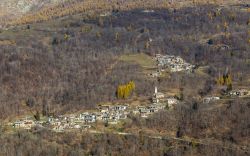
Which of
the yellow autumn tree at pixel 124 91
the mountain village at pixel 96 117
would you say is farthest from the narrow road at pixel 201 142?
the yellow autumn tree at pixel 124 91

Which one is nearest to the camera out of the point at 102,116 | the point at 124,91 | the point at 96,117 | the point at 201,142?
the point at 201,142

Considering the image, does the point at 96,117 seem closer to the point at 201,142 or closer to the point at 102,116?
the point at 102,116

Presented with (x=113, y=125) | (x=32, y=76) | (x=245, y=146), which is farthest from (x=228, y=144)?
(x=32, y=76)

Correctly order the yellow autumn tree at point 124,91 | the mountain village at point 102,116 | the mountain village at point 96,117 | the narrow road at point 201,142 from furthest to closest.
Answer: the yellow autumn tree at point 124,91 < the mountain village at point 102,116 < the mountain village at point 96,117 < the narrow road at point 201,142

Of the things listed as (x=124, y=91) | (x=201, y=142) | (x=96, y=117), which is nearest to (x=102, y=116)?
(x=96, y=117)

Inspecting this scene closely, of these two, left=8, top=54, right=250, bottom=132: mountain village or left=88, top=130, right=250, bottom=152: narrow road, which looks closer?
left=88, top=130, right=250, bottom=152: narrow road

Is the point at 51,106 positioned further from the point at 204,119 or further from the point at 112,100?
the point at 204,119

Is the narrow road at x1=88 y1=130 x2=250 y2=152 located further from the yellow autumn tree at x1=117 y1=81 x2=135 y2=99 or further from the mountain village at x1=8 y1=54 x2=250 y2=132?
the yellow autumn tree at x1=117 y1=81 x2=135 y2=99

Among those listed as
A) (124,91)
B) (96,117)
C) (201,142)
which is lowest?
(201,142)

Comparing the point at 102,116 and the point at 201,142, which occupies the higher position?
the point at 102,116

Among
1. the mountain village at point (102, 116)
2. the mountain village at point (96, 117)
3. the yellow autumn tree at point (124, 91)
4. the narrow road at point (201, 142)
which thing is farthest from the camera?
the yellow autumn tree at point (124, 91)

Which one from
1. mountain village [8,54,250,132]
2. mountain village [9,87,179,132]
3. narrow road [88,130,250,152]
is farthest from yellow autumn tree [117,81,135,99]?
narrow road [88,130,250,152]

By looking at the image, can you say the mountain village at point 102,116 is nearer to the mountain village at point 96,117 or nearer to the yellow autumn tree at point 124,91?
the mountain village at point 96,117
